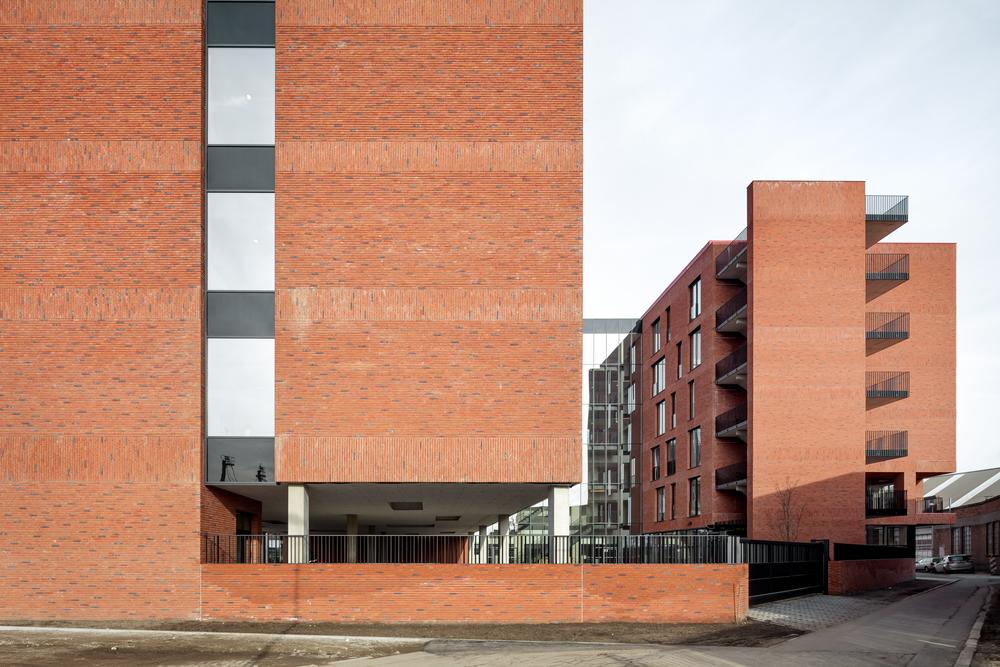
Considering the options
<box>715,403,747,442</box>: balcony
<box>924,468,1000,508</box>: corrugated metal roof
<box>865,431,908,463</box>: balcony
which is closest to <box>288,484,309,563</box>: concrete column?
<box>715,403,747,442</box>: balcony

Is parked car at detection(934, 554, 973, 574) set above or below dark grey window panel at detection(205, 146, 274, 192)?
below

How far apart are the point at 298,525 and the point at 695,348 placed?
94.8ft

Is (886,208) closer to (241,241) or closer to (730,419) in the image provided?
(730,419)

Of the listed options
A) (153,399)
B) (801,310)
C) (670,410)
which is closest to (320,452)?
(153,399)

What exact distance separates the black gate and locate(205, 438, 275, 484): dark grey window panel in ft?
39.7

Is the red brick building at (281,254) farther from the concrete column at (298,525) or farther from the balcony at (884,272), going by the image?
the balcony at (884,272)

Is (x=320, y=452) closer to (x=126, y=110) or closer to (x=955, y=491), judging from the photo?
(x=126, y=110)

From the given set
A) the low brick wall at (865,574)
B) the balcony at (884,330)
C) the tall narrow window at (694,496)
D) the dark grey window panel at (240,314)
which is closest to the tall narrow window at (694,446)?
the tall narrow window at (694,496)

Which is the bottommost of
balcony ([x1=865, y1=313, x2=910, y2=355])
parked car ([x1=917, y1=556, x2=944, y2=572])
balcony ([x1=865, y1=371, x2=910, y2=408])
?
parked car ([x1=917, y1=556, x2=944, y2=572])

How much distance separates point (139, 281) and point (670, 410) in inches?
1360

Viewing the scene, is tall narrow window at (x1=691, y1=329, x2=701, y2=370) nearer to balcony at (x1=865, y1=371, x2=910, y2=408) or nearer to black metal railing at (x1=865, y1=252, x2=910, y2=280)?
balcony at (x1=865, y1=371, x2=910, y2=408)

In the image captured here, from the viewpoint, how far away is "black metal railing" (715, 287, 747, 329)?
127ft

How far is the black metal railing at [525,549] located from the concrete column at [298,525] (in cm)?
2

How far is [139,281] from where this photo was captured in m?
20.0
